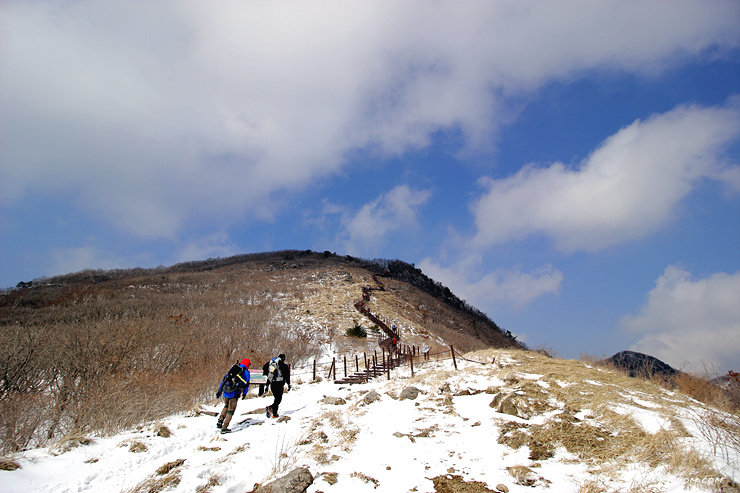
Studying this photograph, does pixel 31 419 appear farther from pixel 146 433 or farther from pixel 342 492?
pixel 342 492

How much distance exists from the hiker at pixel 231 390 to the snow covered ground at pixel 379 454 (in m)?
0.41

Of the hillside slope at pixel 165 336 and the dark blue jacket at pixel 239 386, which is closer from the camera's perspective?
the dark blue jacket at pixel 239 386

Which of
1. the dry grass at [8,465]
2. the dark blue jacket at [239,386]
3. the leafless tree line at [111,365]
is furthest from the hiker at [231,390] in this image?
the dry grass at [8,465]

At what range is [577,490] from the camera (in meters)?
5.13

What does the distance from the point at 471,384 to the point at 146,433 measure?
33.2 ft

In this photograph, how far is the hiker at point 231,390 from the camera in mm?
9141

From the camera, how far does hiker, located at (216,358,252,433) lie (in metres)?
9.14

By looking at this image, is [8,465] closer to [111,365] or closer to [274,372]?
[274,372]

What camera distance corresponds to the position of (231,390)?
9305 mm

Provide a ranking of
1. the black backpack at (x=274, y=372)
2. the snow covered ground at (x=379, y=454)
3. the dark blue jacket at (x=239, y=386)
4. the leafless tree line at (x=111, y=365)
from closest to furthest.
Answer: the snow covered ground at (x=379, y=454)
the dark blue jacket at (x=239, y=386)
the leafless tree line at (x=111, y=365)
the black backpack at (x=274, y=372)

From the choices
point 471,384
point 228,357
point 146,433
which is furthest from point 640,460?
point 228,357

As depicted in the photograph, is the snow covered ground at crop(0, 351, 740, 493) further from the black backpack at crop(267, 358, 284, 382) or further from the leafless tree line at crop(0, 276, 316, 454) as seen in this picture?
the leafless tree line at crop(0, 276, 316, 454)

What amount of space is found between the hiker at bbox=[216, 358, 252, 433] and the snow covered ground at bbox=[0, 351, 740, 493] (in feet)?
1.35

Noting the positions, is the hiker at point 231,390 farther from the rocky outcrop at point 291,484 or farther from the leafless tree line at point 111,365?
the rocky outcrop at point 291,484
